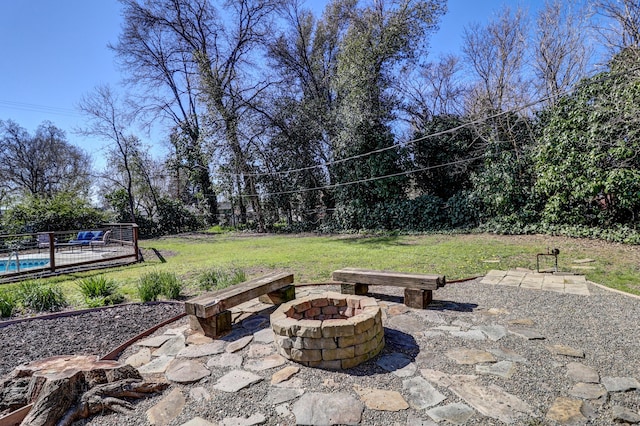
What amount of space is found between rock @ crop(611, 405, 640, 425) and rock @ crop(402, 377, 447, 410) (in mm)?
902

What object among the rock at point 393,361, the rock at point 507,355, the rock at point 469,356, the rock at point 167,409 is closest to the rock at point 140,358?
the rock at point 167,409

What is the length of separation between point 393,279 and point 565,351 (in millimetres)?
1721

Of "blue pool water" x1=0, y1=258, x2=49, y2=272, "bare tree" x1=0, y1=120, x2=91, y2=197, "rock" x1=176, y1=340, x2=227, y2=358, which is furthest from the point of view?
"bare tree" x1=0, y1=120, x2=91, y2=197

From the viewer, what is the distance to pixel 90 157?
2345 centimetres

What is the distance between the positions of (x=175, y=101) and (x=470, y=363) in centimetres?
2120

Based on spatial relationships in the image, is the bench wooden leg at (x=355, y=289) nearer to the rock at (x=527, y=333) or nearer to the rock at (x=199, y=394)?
the rock at (x=527, y=333)

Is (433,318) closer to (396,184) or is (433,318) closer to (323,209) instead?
(396,184)

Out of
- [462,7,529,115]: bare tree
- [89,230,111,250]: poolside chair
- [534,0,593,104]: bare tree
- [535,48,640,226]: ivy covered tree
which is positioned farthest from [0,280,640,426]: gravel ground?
[462,7,529,115]: bare tree

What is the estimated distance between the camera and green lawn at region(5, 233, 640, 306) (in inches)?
214

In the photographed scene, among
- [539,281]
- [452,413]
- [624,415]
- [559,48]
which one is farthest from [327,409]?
[559,48]

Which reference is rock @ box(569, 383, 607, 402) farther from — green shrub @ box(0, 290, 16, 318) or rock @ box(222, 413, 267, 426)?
green shrub @ box(0, 290, 16, 318)

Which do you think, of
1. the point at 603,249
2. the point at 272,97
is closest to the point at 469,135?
the point at 603,249

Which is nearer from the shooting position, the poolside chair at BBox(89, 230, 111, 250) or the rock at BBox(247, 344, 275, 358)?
the rock at BBox(247, 344, 275, 358)

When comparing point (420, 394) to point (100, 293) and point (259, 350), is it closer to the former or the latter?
point (259, 350)
